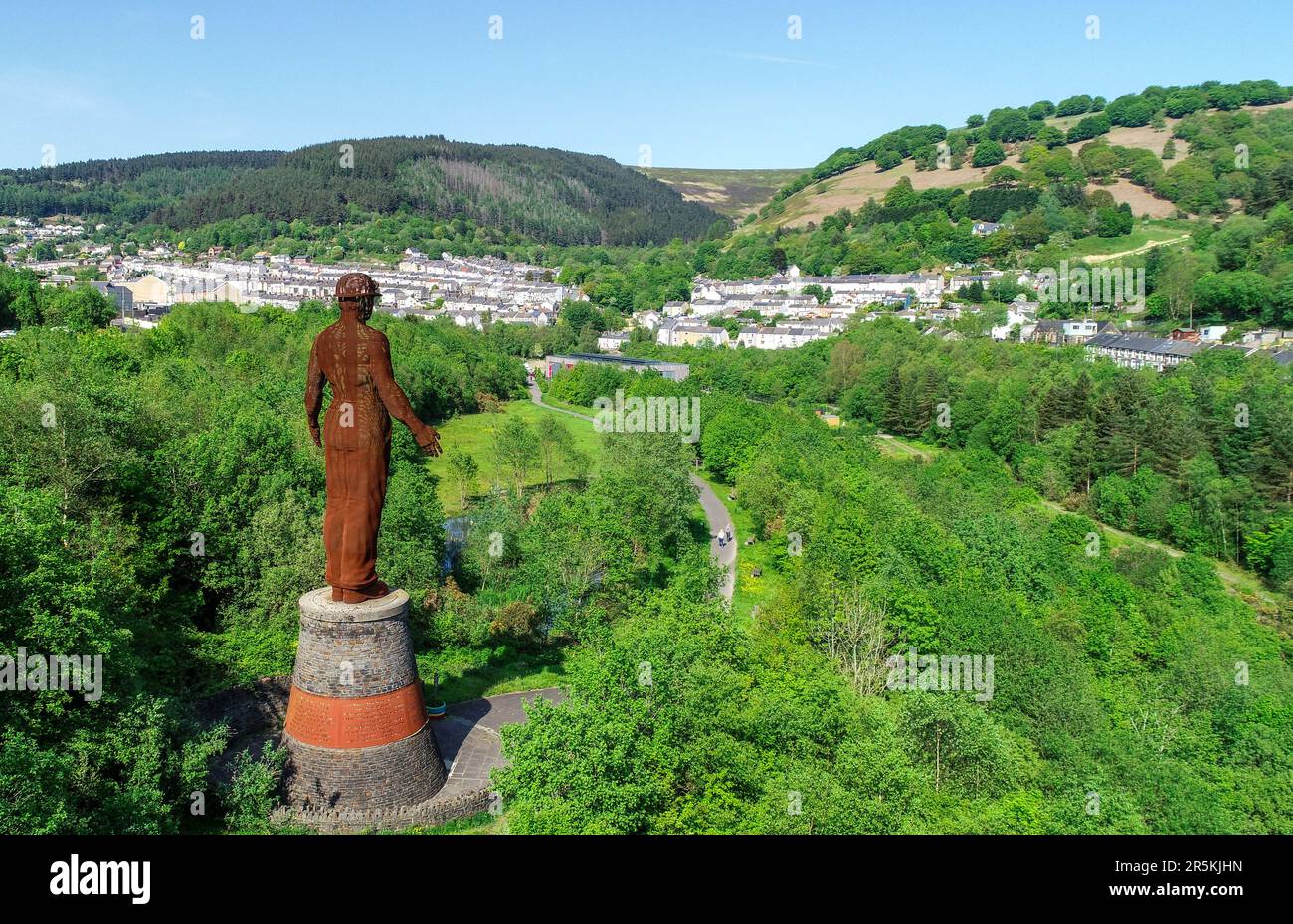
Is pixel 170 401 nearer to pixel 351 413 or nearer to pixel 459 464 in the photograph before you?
pixel 459 464

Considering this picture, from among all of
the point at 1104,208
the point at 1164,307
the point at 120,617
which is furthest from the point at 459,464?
the point at 1104,208

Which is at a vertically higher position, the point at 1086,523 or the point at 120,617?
the point at 120,617

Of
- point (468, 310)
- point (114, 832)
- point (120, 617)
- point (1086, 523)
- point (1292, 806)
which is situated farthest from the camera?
point (468, 310)

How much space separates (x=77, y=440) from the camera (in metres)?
27.9
